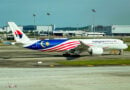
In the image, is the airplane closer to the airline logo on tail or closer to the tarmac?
the airline logo on tail

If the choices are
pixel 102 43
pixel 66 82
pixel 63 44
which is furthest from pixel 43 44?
pixel 66 82

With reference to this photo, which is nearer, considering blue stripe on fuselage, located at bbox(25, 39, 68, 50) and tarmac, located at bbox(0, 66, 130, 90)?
tarmac, located at bbox(0, 66, 130, 90)

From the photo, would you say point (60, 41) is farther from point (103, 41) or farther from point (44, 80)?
point (44, 80)

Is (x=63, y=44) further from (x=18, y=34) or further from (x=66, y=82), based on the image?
(x=66, y=82)

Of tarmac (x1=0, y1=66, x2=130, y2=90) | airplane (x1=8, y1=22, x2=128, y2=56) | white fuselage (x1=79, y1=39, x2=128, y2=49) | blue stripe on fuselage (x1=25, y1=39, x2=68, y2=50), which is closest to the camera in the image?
tarmac (x1=0, y1=66, x2=130, y2=90)

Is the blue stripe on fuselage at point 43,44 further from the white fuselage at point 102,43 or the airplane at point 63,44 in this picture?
the white fuselage at point 102,43

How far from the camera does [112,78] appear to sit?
2558 cm

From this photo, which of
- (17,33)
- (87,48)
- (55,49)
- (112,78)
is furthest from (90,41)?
(112,78)

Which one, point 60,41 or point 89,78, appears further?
point 60,41

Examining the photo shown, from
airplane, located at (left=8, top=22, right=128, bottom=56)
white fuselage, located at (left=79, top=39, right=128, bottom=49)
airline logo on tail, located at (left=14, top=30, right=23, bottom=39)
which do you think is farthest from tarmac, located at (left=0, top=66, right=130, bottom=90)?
white fuselage, located at (left=79, top=39, right=128, bottom=49)

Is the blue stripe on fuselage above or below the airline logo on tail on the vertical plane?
below

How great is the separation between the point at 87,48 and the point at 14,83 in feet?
106

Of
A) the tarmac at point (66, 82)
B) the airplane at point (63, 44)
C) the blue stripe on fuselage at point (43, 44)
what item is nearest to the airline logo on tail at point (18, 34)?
the airplane at point (63, 44)

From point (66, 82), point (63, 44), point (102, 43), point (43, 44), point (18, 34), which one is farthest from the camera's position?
point (102, 43)
